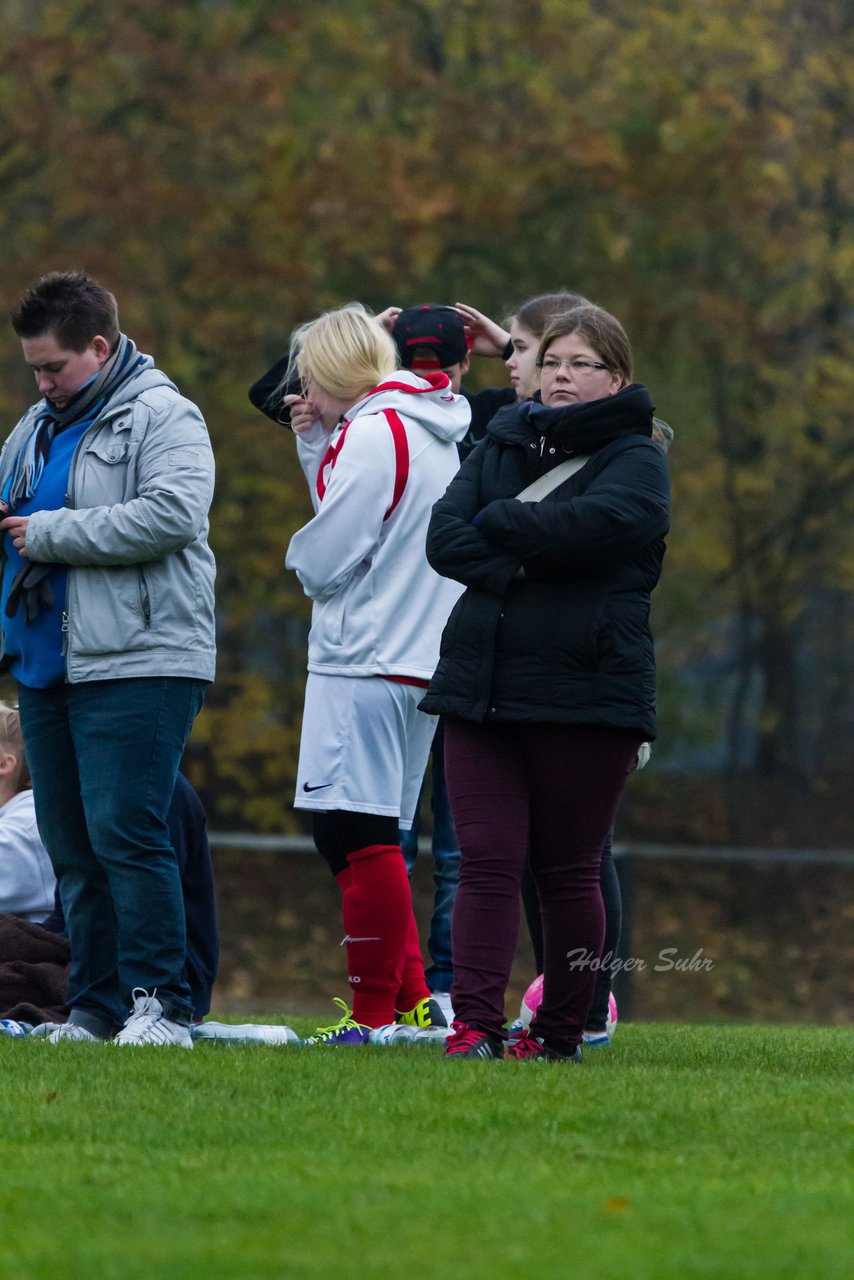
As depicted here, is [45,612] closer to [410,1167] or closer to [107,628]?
[107,628]

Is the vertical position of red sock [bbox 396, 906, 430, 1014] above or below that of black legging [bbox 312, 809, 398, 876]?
below

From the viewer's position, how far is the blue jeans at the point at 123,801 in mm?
5531

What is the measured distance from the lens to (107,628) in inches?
218

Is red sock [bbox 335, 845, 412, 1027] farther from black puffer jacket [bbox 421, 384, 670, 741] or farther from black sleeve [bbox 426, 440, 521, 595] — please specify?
black sleeve [bbox 426, 440, 521, 595]

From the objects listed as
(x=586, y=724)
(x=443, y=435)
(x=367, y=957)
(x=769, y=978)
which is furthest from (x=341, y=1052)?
(x=769, y=978)

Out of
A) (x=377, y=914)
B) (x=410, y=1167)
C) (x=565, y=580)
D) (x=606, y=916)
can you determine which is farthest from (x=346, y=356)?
(x=410, y=1167)

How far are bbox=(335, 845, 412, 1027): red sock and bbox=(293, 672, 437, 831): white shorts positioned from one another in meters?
0.14

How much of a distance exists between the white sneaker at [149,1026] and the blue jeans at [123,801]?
0.14 ft

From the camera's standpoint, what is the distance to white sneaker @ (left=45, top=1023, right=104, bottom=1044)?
5586mm

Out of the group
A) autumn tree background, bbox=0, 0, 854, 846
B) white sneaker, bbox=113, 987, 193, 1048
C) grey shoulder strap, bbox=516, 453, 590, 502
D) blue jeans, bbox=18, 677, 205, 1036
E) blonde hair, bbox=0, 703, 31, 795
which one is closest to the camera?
grey shoulder strap, bbox=516, 453, 590, 502

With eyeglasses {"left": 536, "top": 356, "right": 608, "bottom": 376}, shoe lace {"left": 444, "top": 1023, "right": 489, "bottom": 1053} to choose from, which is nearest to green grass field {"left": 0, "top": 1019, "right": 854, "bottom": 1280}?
shoe lace {"left": 444, "top": 1023, "right": 489, "bottom": 1053}

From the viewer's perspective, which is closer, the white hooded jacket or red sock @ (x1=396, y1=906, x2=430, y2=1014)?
the white hooded jacket

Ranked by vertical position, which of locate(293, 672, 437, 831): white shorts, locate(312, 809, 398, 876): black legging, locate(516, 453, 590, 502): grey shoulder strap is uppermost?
locate(516, 453, 590, 502): grey shoulder strap

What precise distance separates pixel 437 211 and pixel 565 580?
30.0 ft
